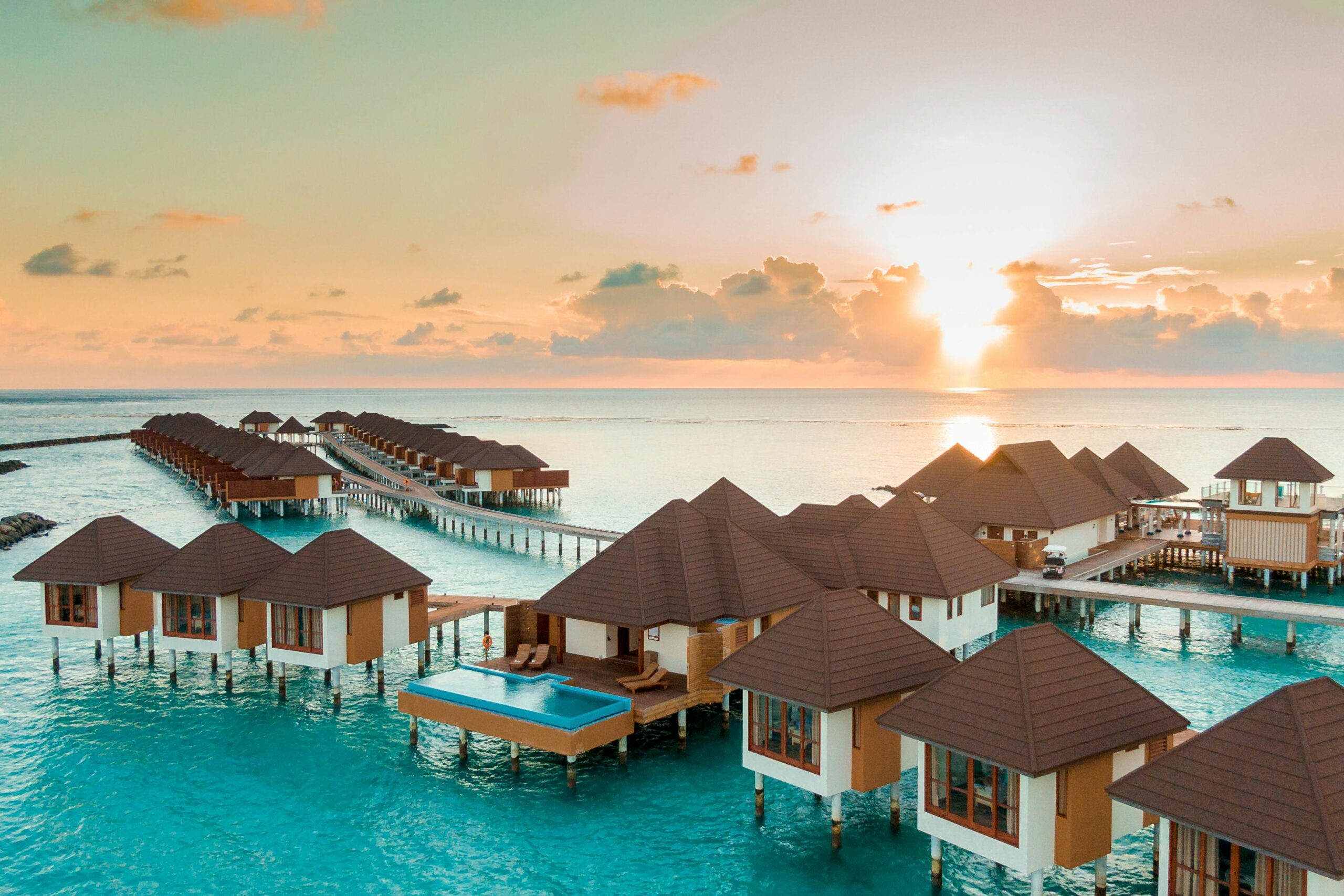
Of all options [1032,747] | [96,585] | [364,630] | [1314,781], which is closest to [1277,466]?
[1032,747]

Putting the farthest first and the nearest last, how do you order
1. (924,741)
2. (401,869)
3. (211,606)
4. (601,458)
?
1. (601,458)
2. (211,606)
3. (401,869)
4. (924,741)

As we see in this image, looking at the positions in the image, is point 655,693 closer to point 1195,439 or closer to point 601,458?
point 601,458

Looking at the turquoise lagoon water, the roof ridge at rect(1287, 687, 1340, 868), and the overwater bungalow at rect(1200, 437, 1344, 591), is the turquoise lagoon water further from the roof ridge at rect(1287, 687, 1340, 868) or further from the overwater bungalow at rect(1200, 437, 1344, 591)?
the roof ridge at rect(1287, 687, 1340, 868)

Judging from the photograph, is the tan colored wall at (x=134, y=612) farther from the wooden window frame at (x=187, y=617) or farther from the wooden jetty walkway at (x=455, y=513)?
the wooden jetty walkway at (x=455, y=513)

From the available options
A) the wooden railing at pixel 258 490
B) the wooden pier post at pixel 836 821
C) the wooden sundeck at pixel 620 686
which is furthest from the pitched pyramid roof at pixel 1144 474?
the wooden railing at pixel 258 490

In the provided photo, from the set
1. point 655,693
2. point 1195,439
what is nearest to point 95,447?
point 655,693

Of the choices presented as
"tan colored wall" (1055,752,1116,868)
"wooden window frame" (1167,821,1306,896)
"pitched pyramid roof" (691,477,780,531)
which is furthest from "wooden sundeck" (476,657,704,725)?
"wooden window frame" (1167,821,1306,896)
